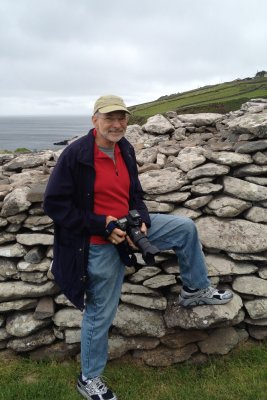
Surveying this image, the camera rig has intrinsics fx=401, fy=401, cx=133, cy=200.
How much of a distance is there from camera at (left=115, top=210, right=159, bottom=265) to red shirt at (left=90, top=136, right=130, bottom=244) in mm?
157

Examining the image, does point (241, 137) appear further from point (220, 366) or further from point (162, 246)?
point (220, 366)

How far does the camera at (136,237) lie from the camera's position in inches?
180

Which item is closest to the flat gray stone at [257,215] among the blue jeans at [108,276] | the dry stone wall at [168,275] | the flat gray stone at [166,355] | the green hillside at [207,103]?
the dry stone wall at [168,275]

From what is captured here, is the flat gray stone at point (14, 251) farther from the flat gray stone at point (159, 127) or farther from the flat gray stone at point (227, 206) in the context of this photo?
the flat gray stone at point (159, 127)

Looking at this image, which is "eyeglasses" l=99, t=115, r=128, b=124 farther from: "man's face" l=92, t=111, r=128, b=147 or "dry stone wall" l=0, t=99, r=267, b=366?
"dry stone wall" l=0, t=99, r=267, b=366

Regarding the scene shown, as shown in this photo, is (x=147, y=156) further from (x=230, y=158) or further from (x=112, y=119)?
(x=112, y=119)

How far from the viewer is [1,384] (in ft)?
19.0

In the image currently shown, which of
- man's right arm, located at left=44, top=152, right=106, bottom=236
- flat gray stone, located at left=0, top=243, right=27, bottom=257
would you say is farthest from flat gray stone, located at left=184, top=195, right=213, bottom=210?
flat gray stone, located at left=0, top=243, right=27, bottom=257

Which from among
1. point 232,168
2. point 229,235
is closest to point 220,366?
point 229,235

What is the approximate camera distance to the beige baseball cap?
4.52m

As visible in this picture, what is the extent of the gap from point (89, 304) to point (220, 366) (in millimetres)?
2542

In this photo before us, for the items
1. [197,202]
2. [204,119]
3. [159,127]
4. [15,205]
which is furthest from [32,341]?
[204,119]

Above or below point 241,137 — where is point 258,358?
below

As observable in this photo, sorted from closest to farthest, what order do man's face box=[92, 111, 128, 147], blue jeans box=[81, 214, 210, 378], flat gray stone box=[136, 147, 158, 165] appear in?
man's face box=[92, 111, 128, 147], blue jeans box=[81, 214, 210, 378], flat gray stone box=[136, 147, 158, 165]
